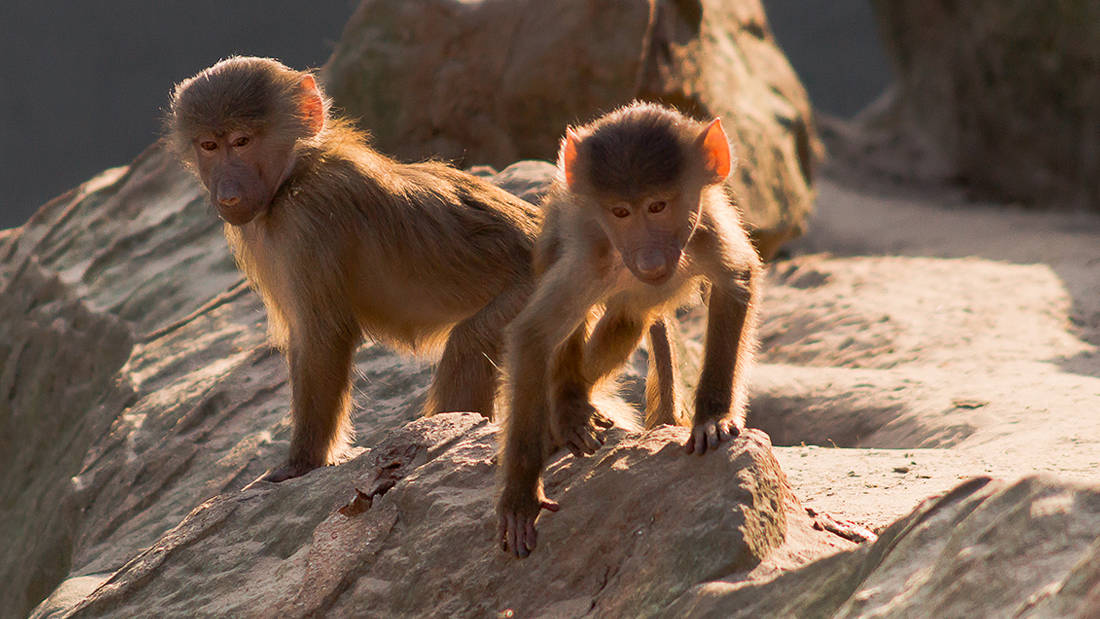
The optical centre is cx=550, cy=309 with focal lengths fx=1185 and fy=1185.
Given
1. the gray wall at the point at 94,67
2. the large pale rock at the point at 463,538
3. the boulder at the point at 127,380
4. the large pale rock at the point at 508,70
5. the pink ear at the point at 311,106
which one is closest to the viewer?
the large pale rock at the point at 463,538

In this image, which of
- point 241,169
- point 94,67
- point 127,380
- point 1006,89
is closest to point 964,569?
point 241,169

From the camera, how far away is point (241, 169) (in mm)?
4148

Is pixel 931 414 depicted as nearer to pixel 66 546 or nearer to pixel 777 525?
pixel 777 525

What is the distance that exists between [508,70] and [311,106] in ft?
12.8

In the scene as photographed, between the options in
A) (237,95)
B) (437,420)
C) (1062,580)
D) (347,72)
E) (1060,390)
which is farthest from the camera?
(347,72)

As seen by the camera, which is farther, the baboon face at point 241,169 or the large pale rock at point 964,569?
the baboon face at point 241,169

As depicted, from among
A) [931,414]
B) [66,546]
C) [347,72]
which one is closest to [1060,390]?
[931,414]

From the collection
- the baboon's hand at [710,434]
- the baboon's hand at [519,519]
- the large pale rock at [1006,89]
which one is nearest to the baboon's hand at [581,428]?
the baboon's hand at [519,519]

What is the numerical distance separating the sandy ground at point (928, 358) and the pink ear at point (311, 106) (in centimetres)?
209

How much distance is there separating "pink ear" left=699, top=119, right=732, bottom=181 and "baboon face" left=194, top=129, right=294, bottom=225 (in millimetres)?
1684

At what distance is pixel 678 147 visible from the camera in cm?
313

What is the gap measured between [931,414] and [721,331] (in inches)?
94.8

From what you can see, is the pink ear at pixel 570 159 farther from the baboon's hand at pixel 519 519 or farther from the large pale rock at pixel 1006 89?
the large pale rock at pixel 1006 89

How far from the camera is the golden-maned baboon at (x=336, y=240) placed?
4113 mm
